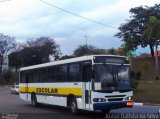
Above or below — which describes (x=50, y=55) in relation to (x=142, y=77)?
above

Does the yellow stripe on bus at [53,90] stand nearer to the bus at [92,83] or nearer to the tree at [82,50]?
the bus at [92,83]

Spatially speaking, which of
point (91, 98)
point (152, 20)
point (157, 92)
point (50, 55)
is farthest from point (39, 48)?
point (91, 98)

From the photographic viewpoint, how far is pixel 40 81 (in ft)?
89.4

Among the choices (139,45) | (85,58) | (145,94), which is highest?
(139,45)

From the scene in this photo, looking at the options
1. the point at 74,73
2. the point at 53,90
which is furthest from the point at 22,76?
the point at 74,73

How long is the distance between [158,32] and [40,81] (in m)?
36.0

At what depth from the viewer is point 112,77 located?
65.0ft

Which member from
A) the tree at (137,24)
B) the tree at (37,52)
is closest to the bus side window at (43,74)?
the tree at (137,24)

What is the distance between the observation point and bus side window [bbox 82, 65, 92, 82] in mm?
20277

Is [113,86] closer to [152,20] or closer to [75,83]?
[75,83]

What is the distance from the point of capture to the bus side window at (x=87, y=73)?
66.5 ft

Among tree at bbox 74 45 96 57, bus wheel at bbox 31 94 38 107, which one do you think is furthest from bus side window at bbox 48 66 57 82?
tree at bbox 74 45 96 57

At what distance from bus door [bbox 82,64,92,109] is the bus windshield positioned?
2.04ft

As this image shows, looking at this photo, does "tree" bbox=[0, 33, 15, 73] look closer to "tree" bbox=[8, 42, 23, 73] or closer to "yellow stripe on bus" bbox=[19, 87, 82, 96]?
"tree" bbox=[8, 42, 23, 73]
